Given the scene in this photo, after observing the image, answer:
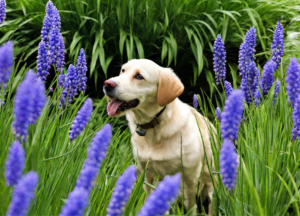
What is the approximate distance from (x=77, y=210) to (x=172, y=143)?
1.91 meters

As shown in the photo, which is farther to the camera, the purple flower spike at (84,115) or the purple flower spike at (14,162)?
the purple flower spike at (84,115)

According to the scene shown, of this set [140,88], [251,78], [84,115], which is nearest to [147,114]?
[140,88]

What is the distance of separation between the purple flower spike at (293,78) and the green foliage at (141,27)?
7.75ft

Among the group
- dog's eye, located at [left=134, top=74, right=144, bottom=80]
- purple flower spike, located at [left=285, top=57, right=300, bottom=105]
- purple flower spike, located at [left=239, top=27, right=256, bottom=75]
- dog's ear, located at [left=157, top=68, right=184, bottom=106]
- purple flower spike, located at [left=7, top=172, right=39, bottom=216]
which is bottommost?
purple flower spike, located at [left=7, top=172, right=39, bottom=216]

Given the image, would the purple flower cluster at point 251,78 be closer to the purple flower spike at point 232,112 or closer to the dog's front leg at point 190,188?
the dog's front leg at point 190,188

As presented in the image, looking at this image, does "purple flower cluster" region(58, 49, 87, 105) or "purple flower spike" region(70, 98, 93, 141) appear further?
"purple flower cluster" region(58, 49, 87, 105)

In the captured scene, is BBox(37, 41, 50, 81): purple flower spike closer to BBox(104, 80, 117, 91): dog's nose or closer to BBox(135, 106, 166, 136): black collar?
BBox(104, 80, 117, 91): dog's nose

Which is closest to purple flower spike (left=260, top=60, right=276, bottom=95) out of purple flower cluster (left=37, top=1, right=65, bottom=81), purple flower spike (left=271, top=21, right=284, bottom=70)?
purple flower spike (left=271, top=21, right=284, bottom=70)

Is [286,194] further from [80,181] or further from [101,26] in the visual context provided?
[101,26]

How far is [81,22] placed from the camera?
4184 mm

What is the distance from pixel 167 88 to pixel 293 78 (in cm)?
113

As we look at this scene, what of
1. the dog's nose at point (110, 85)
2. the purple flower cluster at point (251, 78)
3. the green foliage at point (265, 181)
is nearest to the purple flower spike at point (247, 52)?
the purple flower cluster at point (251, 78)

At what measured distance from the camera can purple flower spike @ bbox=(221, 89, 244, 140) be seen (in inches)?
37.4

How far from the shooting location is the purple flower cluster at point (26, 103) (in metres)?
0.83
